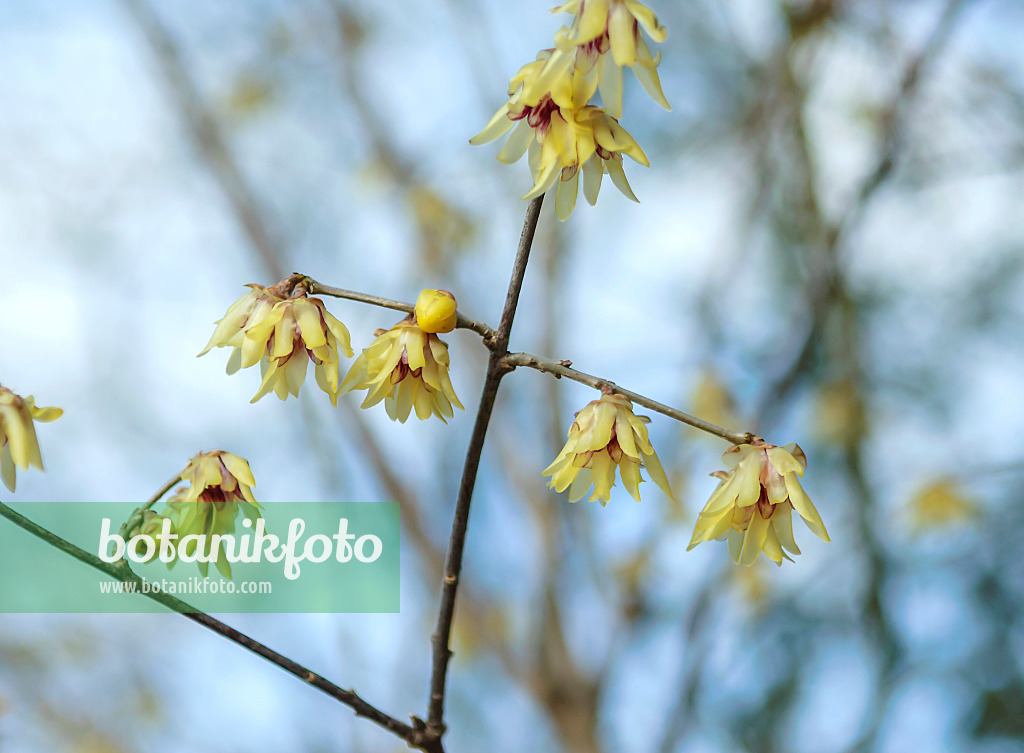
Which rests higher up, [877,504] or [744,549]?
[877,504]

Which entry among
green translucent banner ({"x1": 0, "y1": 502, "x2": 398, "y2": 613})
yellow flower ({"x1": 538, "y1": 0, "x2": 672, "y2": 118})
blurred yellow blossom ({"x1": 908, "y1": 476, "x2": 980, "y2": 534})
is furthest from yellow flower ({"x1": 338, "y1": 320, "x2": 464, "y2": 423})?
blurred yellow blossom ({"x1": 908, "y1": 476, "x2": 980, "y2": 534})

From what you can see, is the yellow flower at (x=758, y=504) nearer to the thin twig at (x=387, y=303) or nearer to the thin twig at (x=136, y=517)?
the thin twig at (x=387, y=303)

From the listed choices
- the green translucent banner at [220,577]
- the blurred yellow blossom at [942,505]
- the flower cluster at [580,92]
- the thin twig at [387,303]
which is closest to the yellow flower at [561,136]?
the flower cluster at [580,92]

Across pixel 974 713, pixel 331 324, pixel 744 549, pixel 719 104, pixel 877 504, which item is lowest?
pixel 744 549

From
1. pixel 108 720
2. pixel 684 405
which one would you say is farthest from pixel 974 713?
pixel 108 720

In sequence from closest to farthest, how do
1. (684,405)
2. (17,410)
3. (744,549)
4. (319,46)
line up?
(17,410)
(744,549)
(684,405)
(319,46)

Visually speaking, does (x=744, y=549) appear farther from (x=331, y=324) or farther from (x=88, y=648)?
(x=88, y=648)
